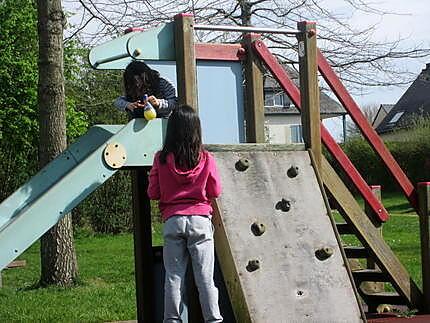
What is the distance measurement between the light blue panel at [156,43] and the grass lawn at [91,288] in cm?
321

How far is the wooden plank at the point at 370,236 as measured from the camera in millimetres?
7125

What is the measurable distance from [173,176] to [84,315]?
3644mm

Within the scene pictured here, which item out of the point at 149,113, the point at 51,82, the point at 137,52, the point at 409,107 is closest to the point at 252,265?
the point at 149,113

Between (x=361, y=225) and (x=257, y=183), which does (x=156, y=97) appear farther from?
(x=361, y=225)

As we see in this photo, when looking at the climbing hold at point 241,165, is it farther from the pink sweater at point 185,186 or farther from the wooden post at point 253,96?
the pink sweater at point 185,186

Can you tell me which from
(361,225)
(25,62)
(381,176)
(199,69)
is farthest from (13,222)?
(381,176)

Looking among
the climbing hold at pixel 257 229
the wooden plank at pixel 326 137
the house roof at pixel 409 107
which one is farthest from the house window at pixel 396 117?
the climbing hold at pixel 257 229

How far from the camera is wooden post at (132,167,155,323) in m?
7.02

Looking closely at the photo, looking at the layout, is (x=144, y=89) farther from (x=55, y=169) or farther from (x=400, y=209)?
(x=400, y=209)

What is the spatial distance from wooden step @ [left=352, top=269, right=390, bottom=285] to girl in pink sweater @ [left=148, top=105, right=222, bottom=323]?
2.71 m

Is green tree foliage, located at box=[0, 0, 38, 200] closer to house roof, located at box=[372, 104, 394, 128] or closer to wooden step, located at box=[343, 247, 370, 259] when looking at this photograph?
wooden step, located at box=[343, 247, 370, 259]

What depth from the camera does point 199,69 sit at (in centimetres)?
689

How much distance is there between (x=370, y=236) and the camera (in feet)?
24.5

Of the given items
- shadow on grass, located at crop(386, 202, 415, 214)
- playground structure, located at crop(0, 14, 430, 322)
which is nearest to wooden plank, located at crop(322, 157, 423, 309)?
playground structure, located at crop(0, 14, 430, 322)
